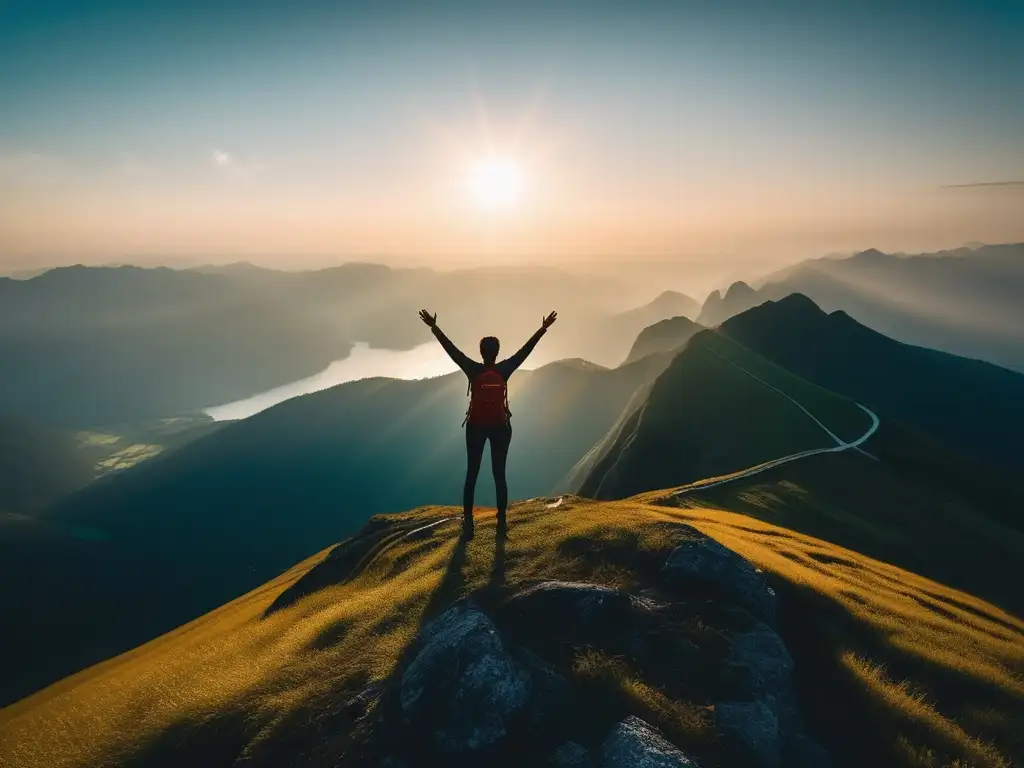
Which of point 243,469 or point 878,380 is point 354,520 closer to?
point 243,469

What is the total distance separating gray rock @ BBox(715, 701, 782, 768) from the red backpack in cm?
880

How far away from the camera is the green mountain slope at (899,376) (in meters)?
116

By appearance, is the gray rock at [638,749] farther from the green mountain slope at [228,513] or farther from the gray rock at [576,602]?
the green mountain slope at [228,513]

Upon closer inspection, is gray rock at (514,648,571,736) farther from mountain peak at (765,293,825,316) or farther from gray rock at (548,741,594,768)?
mountain peak at (765,293,825,316)

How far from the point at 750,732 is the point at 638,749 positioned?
2531 mm

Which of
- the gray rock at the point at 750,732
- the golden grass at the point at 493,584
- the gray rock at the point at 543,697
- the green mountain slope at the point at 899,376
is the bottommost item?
the green mountain slope at the point at 899,376

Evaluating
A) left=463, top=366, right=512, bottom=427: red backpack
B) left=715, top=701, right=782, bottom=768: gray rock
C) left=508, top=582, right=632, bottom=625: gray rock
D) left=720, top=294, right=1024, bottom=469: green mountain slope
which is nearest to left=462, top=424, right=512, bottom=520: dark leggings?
left=463, top=366, right=512, bottom=427: red backpack

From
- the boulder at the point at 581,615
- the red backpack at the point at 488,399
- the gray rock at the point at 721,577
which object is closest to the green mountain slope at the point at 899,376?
the gray rock at the point at 721,577

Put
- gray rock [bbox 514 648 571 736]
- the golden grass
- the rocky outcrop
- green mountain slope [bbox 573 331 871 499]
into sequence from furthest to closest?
1. green mountain slope [bbox 573 331 871 499]
2. the golden grass
3. gray rock [bbox 514 648 571 736]
4. the rocky outcrop

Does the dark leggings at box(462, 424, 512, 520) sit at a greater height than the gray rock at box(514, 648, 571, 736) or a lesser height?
greater

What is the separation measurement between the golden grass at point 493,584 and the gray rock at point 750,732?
0.46m

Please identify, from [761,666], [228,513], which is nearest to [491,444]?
[761,666]

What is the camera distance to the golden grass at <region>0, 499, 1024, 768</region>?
11117mm

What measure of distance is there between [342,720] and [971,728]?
13109mm
